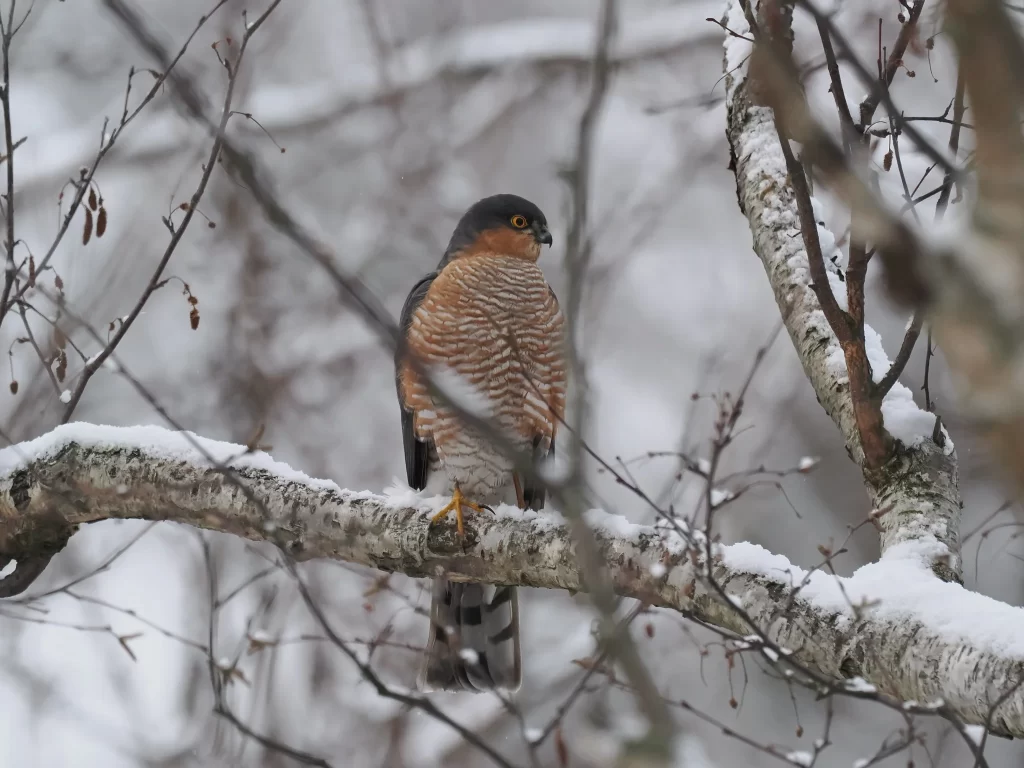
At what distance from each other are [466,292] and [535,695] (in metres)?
4.12

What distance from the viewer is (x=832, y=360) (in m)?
3.72

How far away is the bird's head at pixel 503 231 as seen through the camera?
5.02m

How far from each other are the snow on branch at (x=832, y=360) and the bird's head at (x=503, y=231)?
105cm

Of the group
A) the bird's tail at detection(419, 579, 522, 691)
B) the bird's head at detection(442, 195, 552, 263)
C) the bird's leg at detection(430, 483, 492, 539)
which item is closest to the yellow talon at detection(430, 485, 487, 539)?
the bird's leg at detection(430, 483, 492, 539)

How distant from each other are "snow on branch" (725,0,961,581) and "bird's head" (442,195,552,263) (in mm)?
1051

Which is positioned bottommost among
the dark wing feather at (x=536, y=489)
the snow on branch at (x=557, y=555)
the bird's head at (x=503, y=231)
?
the snow on branch at (x=557, y=555)

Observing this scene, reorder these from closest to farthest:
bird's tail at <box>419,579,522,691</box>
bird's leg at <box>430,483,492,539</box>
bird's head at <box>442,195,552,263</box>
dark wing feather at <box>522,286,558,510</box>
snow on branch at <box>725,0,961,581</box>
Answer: snow on branch at <box>725,0,961,581</box> < bird's leg at <box>430,483,492,539</box> < bird's tail at <box>419,579,522,691</box> < dark wing feather at <box>522,286,558,510</box> < bird's head at <box>442,195,552,263</box>

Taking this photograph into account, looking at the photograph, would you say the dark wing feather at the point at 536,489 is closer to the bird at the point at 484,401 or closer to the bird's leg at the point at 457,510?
the bird at the point at 484,401

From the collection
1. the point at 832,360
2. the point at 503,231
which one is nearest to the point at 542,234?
the point at 503,231

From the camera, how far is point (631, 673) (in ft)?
3.45

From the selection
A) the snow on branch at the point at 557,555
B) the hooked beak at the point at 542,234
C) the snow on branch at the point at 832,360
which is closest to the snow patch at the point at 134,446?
the snow on branch at the point at 557,555

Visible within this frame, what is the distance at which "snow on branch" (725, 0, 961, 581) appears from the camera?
312 cm

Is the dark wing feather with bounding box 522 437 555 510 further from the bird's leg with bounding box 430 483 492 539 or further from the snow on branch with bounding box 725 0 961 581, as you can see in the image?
the snow on branch with bounding box 725 0 961 581

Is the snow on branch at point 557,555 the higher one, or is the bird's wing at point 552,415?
the bird's wing at point 552,415
